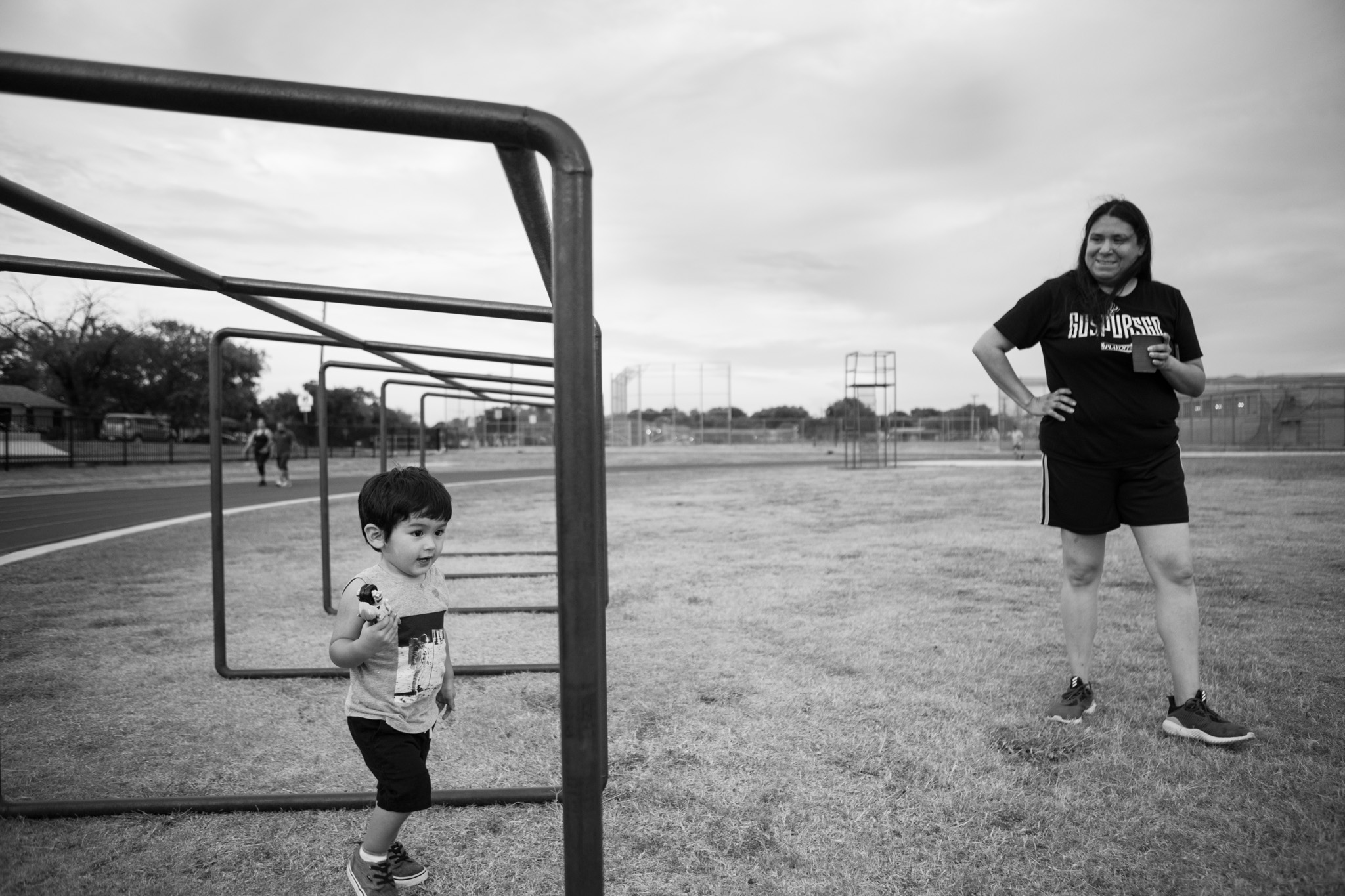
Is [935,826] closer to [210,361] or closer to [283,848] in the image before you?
[283,848]

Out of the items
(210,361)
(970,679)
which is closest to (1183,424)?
(970,679)

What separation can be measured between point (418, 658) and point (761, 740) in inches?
48.1

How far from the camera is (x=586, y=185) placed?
0.99 m

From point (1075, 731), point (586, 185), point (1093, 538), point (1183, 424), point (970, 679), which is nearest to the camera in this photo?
point (586, 185)

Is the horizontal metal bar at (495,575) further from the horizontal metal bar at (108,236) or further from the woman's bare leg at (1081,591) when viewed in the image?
the woman's bare leg at (1081,591)

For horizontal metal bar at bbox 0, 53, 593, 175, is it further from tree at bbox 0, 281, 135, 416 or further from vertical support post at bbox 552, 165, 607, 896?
tree at bbox 0, 281, 135, 416

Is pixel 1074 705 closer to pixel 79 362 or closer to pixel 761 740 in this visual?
pixel 761 740

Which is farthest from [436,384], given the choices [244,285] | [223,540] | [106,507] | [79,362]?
[79,362]

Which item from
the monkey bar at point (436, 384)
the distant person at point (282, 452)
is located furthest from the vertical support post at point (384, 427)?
the distant person at point (282, 452)

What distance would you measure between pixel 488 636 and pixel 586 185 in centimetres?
329

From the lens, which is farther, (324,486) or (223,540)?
(324,486)

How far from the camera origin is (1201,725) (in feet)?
7.89

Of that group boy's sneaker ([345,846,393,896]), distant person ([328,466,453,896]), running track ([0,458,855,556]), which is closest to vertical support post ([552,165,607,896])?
distant person ([328,466,453,896])

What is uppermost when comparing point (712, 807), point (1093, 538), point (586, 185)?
point (586, 185)
